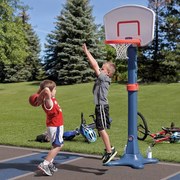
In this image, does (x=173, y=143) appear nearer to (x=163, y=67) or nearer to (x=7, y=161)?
(x=7, y=161)

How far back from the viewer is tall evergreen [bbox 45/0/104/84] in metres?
41.9

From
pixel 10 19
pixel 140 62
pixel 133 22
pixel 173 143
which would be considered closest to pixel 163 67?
pixel 140 62

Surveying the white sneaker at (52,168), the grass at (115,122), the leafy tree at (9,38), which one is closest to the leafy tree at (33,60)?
the leafy tree at (9,38)

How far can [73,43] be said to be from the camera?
43.0 metres

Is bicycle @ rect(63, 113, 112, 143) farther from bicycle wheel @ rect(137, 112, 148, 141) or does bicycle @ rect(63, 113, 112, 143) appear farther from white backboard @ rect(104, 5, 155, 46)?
white backboard @ rect(104, 5, 155, 46)

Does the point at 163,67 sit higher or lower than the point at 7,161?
higher

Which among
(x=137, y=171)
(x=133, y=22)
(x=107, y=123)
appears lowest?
(x=137, y=171)

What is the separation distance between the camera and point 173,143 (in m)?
9.62

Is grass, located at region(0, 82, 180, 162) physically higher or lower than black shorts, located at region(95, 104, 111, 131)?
lower

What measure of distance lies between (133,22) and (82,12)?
3754cm

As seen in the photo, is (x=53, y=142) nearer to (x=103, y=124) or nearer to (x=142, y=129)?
(x=103, y=124)

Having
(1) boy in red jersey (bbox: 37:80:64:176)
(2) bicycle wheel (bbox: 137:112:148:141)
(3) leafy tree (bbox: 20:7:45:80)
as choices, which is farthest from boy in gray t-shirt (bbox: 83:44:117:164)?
(3) leafy tree (bbox: 20:7:45:80)

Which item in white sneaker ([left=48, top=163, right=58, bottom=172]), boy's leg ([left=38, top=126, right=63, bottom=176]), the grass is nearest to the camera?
boy's leg ([left=38, top=126, right=63, bottom=176])

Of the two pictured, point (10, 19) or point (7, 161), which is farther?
point (10, 19)
